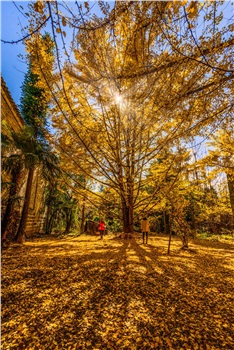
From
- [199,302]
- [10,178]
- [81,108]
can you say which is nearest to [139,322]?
[199,302]

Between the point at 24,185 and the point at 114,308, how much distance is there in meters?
9.90

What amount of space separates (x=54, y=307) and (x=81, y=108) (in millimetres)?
5925

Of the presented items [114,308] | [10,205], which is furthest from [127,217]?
[114,308]

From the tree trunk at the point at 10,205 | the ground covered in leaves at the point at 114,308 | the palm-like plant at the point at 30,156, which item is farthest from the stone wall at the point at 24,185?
the ground covered in leaves at the point at 114,308

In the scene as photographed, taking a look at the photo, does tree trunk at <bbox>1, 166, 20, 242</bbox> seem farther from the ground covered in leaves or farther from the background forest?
the ground covered in leaves

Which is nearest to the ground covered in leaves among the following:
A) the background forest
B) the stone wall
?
the background forest

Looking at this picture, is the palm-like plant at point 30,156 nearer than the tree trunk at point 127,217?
Yes

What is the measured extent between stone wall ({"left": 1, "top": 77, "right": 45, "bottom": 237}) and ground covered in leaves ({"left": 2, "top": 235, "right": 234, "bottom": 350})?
4.52 m

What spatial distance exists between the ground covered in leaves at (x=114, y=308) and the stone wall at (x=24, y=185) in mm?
4521

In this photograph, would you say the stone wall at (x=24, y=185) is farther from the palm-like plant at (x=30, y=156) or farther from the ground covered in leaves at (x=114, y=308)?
the ground covered in leaves at (x=114, y=308)

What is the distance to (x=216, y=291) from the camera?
142 inches

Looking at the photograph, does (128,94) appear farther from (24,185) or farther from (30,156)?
(24,185)

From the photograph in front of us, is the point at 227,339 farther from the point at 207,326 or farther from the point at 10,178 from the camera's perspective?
the point at 10,178

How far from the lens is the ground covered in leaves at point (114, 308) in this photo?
7.05ft
